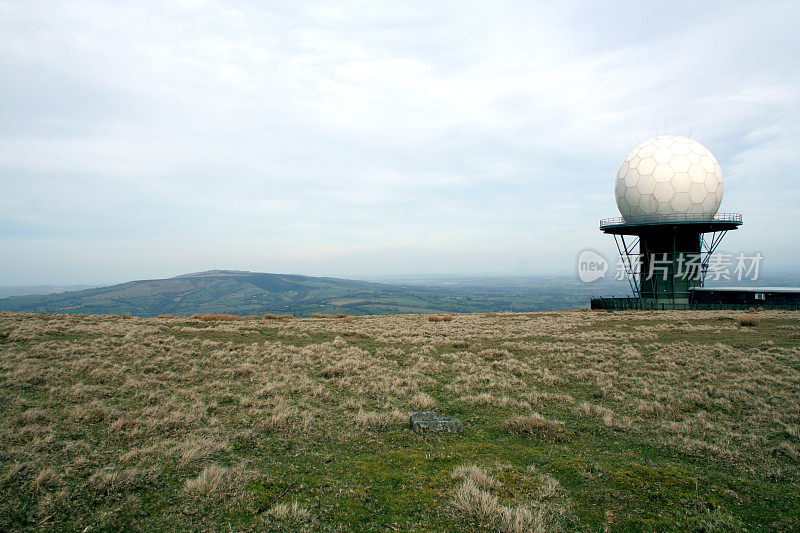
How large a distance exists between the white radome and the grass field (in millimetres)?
25314

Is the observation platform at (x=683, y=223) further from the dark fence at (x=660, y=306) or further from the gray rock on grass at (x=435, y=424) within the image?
the gray rock on grass at (x=435, y=424)

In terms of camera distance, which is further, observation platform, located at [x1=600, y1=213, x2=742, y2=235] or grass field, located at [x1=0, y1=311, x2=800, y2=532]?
observation platform, located at [x1=600, y1=213, x2=742, y2=235]

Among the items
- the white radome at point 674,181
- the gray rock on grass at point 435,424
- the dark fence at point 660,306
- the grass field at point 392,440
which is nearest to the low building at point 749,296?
the dark fence at point 660,306

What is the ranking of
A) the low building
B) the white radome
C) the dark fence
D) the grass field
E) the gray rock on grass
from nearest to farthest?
the grass field, the gray rock on grass, the low building, the dark fence, the white radome

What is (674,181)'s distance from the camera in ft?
124

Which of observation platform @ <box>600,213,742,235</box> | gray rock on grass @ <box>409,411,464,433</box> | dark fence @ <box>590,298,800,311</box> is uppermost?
observation platform @ <box>600,213,742,235</box>

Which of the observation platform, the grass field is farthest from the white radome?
the grass field

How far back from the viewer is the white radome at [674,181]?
124 ft

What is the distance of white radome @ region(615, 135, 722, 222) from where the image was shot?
37.7 m

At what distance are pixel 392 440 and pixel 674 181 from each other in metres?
42.0

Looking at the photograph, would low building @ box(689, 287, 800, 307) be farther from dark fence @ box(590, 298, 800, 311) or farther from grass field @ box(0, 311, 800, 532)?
grass field @ box(0, 311, 800, 532)

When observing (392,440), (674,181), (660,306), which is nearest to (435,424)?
(392,440)

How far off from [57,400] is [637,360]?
1943 cm

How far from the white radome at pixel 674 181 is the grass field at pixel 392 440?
83.1 feet
